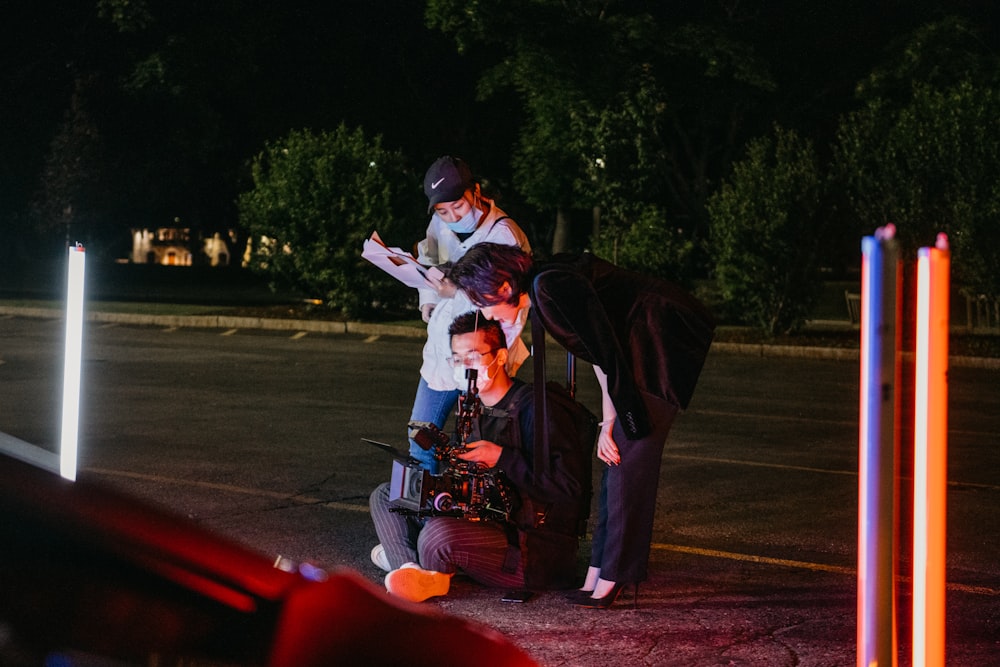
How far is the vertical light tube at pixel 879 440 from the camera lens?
2775 mm

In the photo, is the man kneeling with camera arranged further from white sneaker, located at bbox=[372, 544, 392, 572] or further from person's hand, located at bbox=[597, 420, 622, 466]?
white sneaker, located at bbox=[372, 544, 392, 572]

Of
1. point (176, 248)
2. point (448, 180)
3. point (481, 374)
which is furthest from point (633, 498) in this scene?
point (176, 248)

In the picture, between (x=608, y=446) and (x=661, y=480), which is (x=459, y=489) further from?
(x=661, y=480)

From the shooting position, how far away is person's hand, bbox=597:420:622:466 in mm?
5594

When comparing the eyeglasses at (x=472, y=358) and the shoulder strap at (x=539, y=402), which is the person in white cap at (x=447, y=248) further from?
the shoulder strap at (x=539, y=402)

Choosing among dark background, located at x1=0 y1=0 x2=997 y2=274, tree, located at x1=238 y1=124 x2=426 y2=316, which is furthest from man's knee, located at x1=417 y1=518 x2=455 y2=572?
dark background, located at x1=0 y1=0 x2=997 y2=274

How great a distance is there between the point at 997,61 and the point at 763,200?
11547mm

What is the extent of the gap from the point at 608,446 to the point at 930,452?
2753 mm

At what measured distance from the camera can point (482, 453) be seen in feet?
18.7

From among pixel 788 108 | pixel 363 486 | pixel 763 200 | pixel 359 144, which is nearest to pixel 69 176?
pixel 359 144

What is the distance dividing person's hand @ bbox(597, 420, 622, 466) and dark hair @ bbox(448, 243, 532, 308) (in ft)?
2.09

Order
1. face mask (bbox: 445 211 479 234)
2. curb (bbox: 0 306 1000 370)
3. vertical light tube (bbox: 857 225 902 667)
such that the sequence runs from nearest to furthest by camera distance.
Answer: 1. vertical light tube (bbox: 857 225 902 667)
2. face mask (bbox: 445 211 479 234)
3. curb (bbox: 0 306 1000 370)

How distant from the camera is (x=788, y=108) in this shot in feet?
116

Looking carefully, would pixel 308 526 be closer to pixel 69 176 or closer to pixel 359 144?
pixel 359 144
